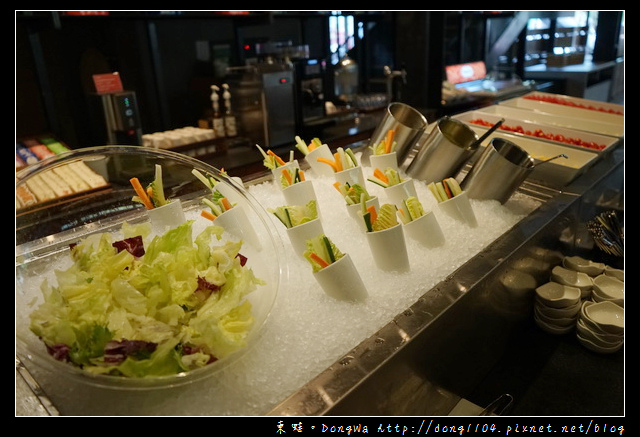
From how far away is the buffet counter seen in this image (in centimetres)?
101

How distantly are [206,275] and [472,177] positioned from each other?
135 centimetres

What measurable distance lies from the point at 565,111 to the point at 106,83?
350cm

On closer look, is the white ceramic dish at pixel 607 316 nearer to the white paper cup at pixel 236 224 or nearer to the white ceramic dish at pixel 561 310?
the white ceramic dish at pixel 561 310

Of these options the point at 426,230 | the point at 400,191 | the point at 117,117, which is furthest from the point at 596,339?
the point at 117,117

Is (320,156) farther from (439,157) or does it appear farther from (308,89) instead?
(308,89)

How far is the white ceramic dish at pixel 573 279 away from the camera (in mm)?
1951

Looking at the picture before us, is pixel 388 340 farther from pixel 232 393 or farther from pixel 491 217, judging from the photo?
pixel 491 217

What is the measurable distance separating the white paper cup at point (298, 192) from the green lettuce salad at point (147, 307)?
1.79 ft

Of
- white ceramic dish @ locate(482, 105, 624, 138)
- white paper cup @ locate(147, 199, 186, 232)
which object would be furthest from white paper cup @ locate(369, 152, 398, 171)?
white ceramic dish @ locate(482, 105, 624, 138)

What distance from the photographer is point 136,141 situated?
3643 mm

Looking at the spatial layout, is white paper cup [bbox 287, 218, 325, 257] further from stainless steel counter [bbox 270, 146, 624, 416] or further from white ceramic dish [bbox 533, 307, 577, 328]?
white ceramic dish [bbox 533, 307, 577, 328]

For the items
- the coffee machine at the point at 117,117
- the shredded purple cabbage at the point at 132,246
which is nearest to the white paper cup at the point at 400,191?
the shredded purple cabbage at the point at 132,246

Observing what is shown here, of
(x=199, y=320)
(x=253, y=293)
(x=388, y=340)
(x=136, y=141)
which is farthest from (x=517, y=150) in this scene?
(x=136, y=141)

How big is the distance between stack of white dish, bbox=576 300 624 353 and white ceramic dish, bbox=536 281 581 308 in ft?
0.18
